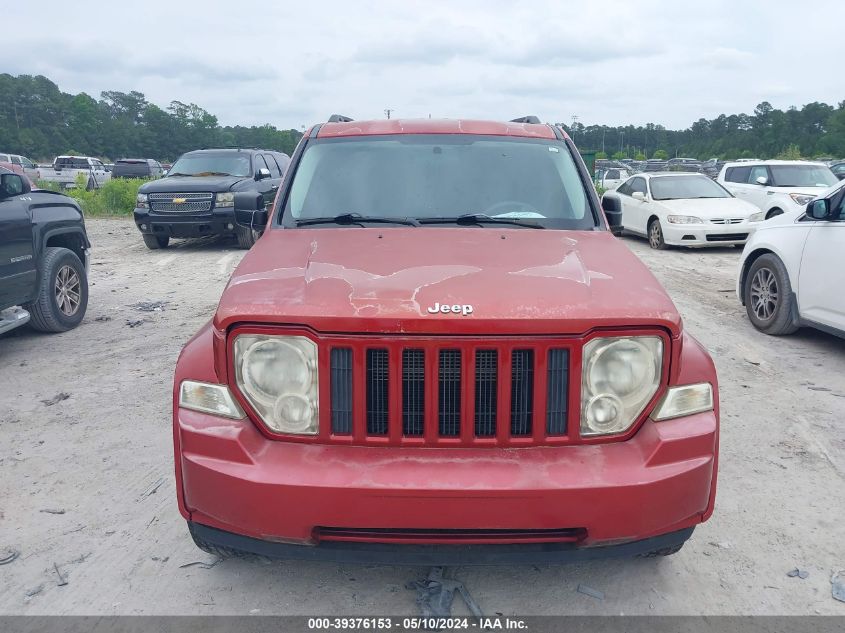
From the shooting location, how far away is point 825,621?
107 inches

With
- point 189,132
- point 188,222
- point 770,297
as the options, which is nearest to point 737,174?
point 770,297

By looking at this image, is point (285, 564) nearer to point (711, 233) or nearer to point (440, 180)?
point (440, 180)

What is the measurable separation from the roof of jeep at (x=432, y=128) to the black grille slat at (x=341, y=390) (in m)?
2.13

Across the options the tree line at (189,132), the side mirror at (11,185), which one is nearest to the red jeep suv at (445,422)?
the side mirror at (11,185)

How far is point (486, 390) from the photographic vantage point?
2.49 m

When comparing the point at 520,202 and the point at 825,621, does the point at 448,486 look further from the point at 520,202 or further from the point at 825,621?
the point at 520,202

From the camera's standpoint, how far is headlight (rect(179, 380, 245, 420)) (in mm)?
2539

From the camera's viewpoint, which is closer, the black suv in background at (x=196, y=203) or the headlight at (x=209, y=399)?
the headlight at (x=209, y=399)

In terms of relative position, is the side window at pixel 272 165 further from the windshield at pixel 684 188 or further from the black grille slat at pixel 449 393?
the black grille slat at pixel 449 393

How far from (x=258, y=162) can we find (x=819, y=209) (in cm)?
1131

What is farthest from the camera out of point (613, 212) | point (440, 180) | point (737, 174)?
point (737, 174)

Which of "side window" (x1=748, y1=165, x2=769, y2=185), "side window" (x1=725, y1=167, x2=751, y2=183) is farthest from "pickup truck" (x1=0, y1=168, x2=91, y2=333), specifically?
"side window" (x1=725, y1=167, x2=751, y2=183)

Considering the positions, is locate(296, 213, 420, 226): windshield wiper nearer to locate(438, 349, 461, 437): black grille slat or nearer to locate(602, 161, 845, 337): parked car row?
locate(438, 349, 461, 437): black grille slat

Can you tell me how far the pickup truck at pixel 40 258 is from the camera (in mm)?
6121
